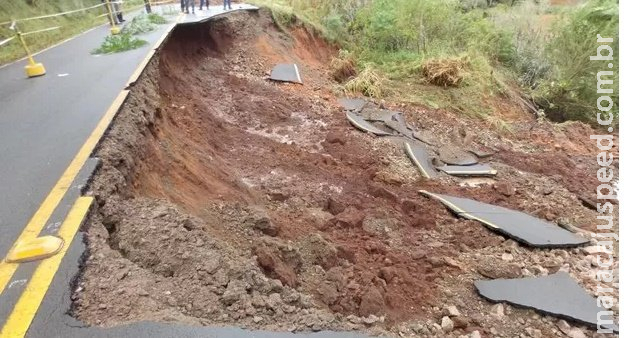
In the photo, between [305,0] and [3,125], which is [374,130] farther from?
[305,0]

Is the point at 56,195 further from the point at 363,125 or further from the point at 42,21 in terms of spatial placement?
the point at 42,21

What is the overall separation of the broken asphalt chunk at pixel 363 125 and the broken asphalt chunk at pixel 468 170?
4.51 ft

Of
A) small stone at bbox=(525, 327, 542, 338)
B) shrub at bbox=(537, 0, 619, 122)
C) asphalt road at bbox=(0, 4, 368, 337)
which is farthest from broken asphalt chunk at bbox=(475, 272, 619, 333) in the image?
shrub at bbox=(537, 0, 619, 122)

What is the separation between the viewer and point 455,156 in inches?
275

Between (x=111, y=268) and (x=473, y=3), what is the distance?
18.7m

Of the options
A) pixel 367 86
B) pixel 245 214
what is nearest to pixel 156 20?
pixel 367 86

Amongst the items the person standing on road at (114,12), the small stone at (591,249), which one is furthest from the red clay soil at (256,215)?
the person standing on road at (114,12)

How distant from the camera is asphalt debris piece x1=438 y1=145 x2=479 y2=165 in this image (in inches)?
268

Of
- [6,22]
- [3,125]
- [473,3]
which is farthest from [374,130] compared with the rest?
[473,3]

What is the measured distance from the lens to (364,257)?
4.05m

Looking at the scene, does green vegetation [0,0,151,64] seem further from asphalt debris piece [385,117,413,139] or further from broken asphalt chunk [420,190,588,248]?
broken asphalt chunk [420,190,588,248]

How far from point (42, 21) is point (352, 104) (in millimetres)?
10185

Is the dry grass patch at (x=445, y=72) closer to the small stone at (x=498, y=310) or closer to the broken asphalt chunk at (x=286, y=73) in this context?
the broken asphalt chunk at (x=286, y=73)

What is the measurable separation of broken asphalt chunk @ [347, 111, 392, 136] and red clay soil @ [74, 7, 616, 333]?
0.57 feet
